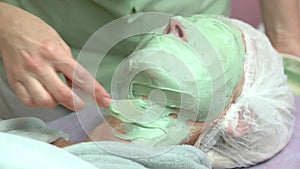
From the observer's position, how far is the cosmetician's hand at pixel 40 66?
82cm

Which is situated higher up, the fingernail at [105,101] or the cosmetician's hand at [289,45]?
the fingernail at [105,101]

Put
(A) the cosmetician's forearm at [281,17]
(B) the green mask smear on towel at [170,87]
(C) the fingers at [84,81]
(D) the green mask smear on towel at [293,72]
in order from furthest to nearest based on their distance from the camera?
(A) the cosmetician's forearm at [281,17]
(D) the green mask smear on towel at [293,72]
(B) the green mask smear on towel at [170,87]
(C) the fingers at [84,81]

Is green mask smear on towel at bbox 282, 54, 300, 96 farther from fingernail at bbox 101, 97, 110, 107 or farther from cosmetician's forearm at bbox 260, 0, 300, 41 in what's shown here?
fingernail at bbox 101, 97, 110, 107

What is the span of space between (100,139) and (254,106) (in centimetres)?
Result: 31

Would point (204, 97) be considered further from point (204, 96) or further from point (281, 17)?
point (281, 17)

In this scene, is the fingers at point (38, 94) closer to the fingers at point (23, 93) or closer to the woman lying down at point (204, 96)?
the fingers at point (23, 93)

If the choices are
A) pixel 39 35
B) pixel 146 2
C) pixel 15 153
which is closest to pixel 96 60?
pixel 146 2

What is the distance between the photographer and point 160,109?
98 centimetres

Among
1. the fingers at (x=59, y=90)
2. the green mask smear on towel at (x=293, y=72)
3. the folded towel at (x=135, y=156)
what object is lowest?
the green mask smear on towel at (x=293, y=72)

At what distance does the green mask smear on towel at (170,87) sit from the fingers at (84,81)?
101 mm

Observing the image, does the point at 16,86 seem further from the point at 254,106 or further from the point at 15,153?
the point at 254,106

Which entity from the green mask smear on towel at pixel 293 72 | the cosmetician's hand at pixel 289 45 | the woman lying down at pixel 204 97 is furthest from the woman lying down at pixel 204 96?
the cosmetician's hand at pixel 289 45

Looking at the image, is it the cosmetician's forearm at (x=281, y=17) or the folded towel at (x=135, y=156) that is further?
the cosmetician's forearm at (x=281, y=17)

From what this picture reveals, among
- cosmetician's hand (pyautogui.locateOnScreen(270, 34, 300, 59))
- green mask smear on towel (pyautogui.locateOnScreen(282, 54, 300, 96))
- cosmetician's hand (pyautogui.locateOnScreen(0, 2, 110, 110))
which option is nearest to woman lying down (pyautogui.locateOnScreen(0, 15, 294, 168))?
cosmetician's hand (pyautogui.locateOnScreen(0, 2, 110, 110))
